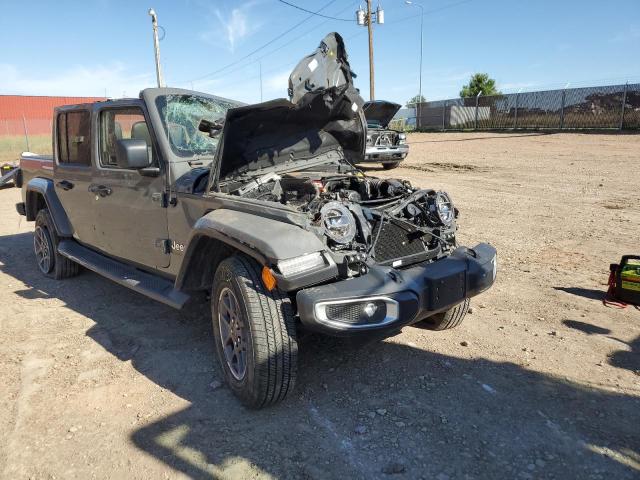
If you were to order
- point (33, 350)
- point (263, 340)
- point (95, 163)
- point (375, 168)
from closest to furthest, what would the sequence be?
point (263, 340)
point (33, 350)
point (95, 163)
point (375, 168)

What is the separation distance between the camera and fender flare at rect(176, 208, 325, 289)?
278 cm

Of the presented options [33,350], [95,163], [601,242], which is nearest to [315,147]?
[95,163]

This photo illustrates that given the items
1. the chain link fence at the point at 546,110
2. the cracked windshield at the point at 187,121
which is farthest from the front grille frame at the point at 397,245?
the chain link fence at the point at 546,110

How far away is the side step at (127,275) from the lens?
3785mm

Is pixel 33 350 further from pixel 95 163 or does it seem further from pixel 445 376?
pixel 445 376

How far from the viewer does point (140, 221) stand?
168 inches

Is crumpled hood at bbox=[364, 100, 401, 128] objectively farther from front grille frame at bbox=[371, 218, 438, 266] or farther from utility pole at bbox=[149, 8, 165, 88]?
utility pole at bbox=[149, 8, 165, 88]

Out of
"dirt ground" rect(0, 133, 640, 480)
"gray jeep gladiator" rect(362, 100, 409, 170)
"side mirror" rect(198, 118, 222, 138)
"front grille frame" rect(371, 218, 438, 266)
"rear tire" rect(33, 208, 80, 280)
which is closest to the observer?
"dirt ground" rect(0, 133, 640, 480)

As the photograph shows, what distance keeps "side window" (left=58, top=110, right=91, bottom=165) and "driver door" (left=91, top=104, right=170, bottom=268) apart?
0.94 ft

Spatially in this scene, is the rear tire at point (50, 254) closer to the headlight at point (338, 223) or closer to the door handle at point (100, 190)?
the door handle at point (100, 190)

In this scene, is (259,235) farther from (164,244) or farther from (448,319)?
(448,319)

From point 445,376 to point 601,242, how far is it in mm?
4071

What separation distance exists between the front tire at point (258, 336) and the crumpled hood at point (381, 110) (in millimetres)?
5325

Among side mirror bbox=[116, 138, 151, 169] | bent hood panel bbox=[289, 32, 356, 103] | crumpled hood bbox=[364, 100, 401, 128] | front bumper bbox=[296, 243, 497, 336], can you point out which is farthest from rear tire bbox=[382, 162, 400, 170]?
front bumper bbox=[296, 243, 497, 336]
